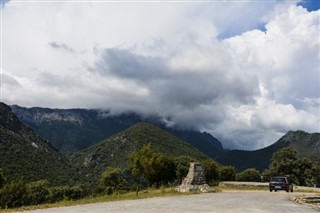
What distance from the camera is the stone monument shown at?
4478 centimetres

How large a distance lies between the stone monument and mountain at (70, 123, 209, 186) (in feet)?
370

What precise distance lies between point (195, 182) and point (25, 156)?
344 feet

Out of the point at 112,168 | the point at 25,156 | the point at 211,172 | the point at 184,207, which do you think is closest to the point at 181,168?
the point at 211,172

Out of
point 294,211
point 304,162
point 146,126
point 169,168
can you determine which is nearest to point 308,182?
point 304,162

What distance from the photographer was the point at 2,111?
163m

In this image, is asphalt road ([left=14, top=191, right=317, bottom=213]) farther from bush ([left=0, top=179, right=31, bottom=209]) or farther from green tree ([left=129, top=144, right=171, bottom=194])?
green tree ([left=129, top=144, right=171, bottom=194])

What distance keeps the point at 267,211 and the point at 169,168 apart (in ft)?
162

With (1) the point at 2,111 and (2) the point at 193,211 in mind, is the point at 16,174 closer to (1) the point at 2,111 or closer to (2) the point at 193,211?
(1) the point at 2,111

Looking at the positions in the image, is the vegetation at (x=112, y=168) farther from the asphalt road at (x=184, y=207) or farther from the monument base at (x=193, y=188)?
the asphalt road at (x=184, y=207)

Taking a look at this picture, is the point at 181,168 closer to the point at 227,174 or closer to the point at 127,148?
the point at 227,174

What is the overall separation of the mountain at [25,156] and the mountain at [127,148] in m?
14.8

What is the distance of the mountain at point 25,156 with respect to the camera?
125m

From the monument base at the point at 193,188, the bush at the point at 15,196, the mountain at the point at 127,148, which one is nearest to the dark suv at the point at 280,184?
the monument base at the point at 193,188

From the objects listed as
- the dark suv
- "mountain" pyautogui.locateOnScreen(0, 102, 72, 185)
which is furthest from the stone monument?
"mountain" pyautogui.locateOnScreen(0, 102, 72, 185)
